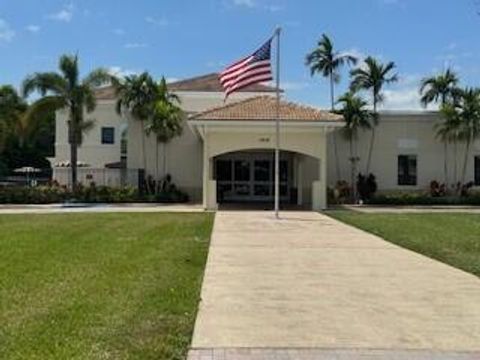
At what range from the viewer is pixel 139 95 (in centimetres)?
4191

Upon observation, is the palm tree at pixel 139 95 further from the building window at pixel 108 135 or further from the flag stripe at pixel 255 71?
the flag stripe at pixel 255 71

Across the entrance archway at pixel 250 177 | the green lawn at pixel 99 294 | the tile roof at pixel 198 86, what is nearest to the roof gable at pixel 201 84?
the tile roof at pixel 198 86

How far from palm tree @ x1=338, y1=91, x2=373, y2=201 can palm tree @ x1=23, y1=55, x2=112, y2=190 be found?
12.4 m

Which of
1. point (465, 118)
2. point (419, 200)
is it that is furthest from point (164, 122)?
point (465, 118)

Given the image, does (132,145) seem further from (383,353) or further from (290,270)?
(383,353)

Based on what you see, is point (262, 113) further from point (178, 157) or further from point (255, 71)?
point (178, 157)

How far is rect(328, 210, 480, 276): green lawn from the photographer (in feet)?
51.2

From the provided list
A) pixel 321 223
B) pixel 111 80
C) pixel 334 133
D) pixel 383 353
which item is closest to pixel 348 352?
pixel 383 353

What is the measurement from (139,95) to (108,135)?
13.0 meters

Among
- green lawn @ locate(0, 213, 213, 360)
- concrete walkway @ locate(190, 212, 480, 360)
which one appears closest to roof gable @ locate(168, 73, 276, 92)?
green lawn @ locate(0, 213, 213, 360)

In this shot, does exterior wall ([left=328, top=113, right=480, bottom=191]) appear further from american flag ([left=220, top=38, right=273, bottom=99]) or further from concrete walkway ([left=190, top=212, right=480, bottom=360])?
concrete walkway ([left=190, top=212, right=480, bottom=360])

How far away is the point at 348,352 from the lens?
7344 mm

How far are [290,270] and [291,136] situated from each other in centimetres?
2094

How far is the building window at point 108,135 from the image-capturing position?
A: 54134 mm
